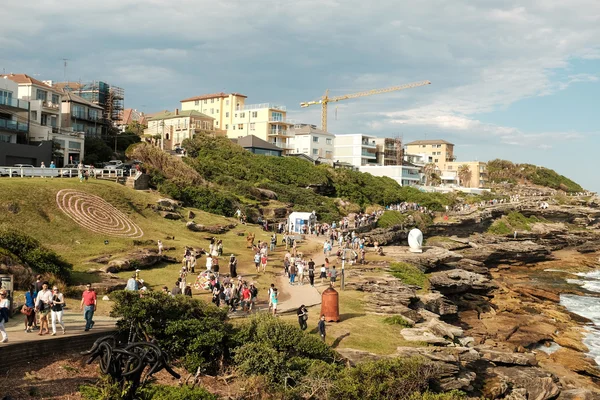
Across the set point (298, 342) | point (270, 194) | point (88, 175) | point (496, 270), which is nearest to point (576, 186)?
point (496, 270)

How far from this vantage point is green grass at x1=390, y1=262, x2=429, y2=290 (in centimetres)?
3731

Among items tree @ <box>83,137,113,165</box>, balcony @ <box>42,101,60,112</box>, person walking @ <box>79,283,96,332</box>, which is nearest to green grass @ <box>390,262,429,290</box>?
person walking @ <box>79,283,96,332</box>

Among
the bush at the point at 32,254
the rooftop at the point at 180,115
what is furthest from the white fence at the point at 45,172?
the rooftop at the point at 180,115

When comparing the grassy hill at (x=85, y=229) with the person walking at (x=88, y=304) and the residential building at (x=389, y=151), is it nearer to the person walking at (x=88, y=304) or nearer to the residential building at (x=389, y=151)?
the person walking at (x=88, y=304)

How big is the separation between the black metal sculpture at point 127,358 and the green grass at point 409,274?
89.3 feet

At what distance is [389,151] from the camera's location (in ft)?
397

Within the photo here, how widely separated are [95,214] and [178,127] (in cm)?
6333

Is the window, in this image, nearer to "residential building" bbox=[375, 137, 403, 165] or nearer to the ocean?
the ocean

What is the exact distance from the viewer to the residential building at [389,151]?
11862 centimetres

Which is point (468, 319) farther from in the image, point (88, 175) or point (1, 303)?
point (88, 175)

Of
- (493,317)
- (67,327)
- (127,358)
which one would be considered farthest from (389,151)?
(127,358)

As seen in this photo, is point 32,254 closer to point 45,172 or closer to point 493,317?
point 45,172

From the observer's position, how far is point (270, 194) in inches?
2758

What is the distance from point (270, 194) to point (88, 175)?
2851 centimetres
